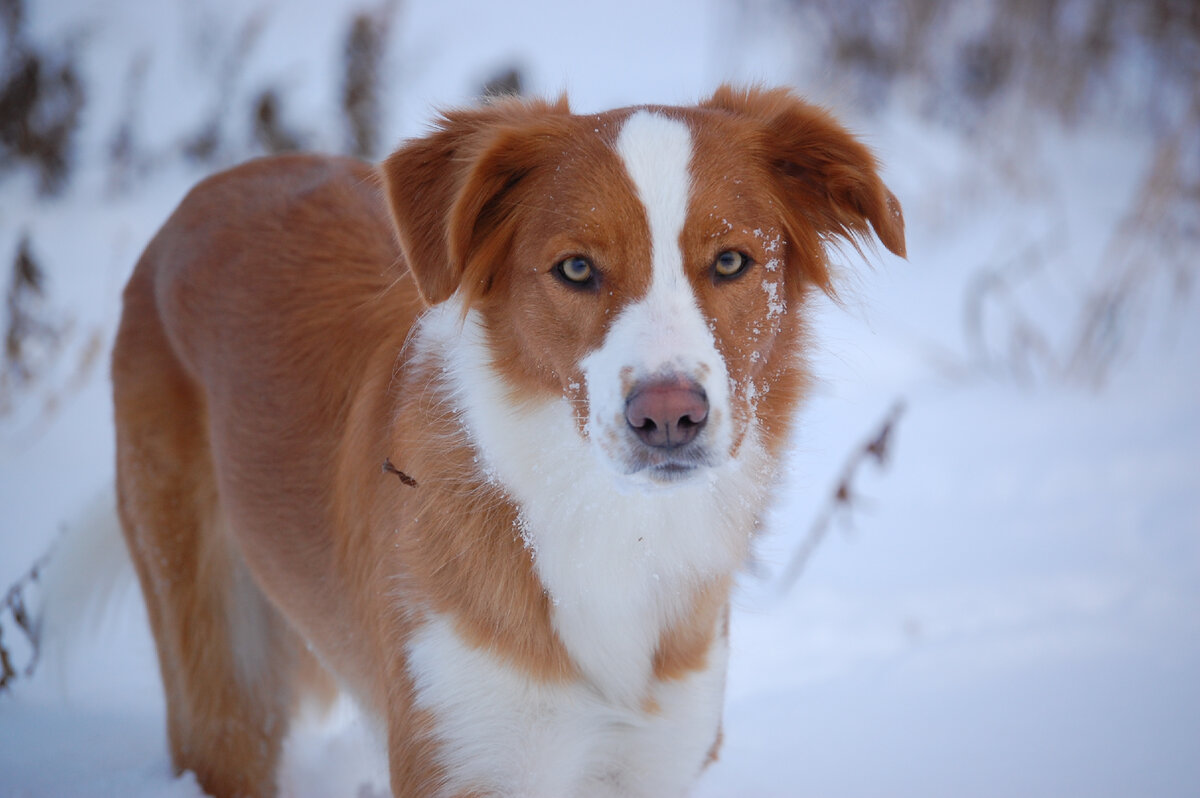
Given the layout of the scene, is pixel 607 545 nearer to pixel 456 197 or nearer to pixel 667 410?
pixel 667 410

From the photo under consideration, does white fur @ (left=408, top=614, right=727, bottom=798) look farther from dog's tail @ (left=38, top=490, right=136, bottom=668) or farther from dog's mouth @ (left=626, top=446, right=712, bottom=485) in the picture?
dog's tail @ (left=38, top=490, right=136, bottom=668)

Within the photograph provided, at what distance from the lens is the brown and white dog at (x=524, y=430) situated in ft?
6.46

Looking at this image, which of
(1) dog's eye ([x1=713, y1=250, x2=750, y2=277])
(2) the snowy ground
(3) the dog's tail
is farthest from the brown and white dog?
(3) the dog's tail

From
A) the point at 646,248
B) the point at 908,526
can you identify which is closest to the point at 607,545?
the point at 646,248

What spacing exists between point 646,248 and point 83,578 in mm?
2370

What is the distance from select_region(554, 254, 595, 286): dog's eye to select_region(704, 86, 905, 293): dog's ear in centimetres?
55

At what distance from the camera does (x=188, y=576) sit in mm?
2777

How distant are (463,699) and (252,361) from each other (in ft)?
3.97

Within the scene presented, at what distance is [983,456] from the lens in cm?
534

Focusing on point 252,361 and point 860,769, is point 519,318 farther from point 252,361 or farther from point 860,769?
point 860,769

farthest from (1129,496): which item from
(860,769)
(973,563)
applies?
(860,769)

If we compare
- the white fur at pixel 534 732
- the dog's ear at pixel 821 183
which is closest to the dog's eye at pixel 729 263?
the dog's ear at pixel 821 183

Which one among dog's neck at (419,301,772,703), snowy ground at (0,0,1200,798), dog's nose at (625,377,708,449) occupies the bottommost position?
snowy ground at (0,0,1200,798)

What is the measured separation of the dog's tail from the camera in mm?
3133
